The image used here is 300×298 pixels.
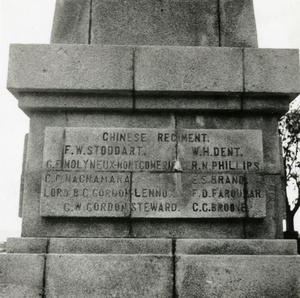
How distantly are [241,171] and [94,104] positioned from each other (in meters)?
1.76

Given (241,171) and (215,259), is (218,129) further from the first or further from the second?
(215,259)

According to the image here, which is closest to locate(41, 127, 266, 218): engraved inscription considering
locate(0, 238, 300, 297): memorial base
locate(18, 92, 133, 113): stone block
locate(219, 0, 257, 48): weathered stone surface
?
locate(18, 92, 133, 113): stone block

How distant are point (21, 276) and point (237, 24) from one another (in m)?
3.69

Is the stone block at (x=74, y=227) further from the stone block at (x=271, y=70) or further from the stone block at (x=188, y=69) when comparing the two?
the stone block at (x=271, y=70)

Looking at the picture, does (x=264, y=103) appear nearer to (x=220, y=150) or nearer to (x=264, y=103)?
(x=264, y=103)

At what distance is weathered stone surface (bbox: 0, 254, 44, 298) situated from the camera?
14.3 feet

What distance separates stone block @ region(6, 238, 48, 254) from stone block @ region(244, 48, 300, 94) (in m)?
2.69

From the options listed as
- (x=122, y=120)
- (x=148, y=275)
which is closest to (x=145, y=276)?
(x=148, y=275)

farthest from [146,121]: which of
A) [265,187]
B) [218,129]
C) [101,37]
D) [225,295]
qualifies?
[225,295]

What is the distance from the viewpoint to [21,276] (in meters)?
4.38

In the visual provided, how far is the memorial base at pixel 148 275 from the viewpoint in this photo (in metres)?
4.34

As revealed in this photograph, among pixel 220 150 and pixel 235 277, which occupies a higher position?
pixel 220 150

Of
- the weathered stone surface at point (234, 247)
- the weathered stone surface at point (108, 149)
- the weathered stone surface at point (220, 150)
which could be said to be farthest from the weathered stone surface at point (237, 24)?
the weathered stone surface at point (234, 247)

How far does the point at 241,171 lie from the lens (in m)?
4.77
